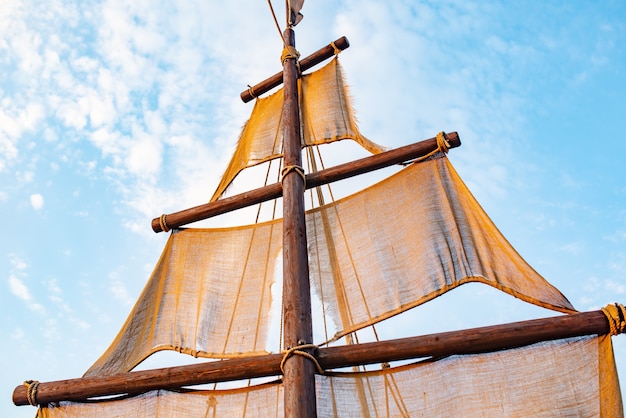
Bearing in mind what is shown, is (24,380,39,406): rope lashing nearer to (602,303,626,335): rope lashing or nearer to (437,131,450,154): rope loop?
(437,131,450,154): rope loop

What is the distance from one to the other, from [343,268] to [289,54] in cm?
276

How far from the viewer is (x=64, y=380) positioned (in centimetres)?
432

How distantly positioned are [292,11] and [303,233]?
378 centimetres

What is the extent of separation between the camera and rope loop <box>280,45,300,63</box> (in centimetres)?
640

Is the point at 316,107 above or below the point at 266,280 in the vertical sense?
above

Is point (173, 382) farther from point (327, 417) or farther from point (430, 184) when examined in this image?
point (430, 184)

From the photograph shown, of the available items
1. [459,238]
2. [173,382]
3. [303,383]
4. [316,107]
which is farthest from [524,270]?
[316,107]

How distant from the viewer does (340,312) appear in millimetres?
4766

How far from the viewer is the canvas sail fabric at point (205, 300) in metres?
4.93

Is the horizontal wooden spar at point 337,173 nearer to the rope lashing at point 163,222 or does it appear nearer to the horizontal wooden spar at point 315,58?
the rope lashing at point 163,222

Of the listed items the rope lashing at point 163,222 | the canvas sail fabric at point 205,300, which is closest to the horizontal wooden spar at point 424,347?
the canvas sail fabric at point 205,300

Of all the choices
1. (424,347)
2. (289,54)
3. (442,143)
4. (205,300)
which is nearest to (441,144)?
(442,143)

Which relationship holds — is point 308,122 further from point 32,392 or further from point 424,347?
point 32,392

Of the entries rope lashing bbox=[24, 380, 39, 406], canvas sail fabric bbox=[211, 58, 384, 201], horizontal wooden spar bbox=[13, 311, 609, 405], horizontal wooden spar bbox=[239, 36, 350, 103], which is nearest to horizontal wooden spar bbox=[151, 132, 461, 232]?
canvas sail fabric bbox=[211, 58, 384, 201]
